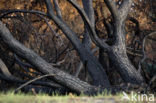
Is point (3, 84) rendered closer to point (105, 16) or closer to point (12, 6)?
point (12, 6)

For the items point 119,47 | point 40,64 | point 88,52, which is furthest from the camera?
point 88,52

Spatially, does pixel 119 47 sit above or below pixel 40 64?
above

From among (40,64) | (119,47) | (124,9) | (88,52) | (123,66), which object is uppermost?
(124,9)

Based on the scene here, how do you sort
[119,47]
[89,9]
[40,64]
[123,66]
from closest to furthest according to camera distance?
[40,64]
[123,66]
[119,47]
[89,9]

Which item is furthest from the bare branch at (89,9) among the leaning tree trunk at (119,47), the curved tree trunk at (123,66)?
the curved tree trunk at (123,66)

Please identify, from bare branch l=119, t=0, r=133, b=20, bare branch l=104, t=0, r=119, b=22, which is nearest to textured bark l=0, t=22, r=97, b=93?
bare branch l=104, t=0, r=119, b=22

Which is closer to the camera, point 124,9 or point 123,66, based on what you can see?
point 123,66

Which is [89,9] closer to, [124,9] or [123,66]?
[124,9]

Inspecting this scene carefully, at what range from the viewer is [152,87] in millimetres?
7516

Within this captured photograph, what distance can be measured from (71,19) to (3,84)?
16.5 ft

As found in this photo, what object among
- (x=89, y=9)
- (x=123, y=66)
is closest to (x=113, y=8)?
(x=89, y=9)

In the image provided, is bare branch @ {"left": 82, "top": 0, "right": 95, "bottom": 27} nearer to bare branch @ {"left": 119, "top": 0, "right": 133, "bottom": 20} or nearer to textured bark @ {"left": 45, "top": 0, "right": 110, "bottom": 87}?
textured bark @ {"left": 45, "top": 0, "right": 110, "bottom": 87}

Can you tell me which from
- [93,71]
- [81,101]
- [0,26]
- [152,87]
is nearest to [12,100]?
[81,101]

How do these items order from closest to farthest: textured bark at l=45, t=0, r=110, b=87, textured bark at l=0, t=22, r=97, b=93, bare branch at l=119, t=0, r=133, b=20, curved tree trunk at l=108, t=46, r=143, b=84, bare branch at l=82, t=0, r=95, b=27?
textured bark at l=0, t=22, r=97, b=93 → curved tree trunk at l=108, t=46, r=143, b=84 → bare branch at l=119, t=0, r=133, b=20 → textured bark at l=45, t=0, r=110, b=87 → bare branch at l=82, t=0, r=95, b=27
